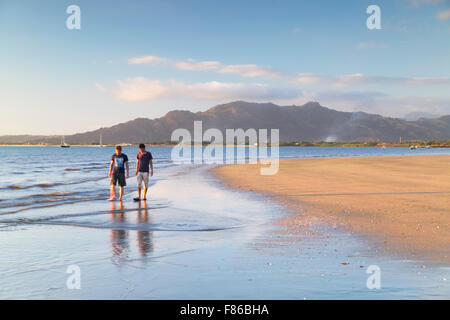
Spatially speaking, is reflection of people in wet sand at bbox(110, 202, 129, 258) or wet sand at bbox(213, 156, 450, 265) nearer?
reflection of people in wet sand at bbox(110, 202, 129, 258)

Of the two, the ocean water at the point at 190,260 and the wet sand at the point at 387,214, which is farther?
the wet sand at the point at 387,214

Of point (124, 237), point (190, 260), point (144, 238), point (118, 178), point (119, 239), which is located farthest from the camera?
point (118, 178)

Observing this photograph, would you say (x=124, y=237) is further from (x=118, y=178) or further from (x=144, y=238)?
(x=118, y=178)

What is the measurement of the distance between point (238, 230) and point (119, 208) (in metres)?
5.78

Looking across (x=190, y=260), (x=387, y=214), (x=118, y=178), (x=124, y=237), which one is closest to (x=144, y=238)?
(x=124, y=237)

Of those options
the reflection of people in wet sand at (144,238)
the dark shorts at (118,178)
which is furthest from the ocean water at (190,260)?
the dark shorts at (118,178)

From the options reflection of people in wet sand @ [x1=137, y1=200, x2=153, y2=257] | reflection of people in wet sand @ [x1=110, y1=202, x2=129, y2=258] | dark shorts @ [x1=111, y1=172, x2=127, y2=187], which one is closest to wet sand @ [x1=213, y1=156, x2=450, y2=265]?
reflection of people in wet sand @ [x1=137, y1=200, x2=153, y2=257]

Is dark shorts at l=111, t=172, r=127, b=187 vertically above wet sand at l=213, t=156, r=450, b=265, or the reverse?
dark shorts at l=111, t=172, r=127, b=187

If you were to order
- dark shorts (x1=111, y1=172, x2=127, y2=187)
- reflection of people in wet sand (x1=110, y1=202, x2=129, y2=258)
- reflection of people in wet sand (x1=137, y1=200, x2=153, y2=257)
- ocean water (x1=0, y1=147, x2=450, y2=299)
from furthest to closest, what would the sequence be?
1. dark shorts (x1=111, y1=172, x2=127, y2=187)
2. reflection of people in wet sand (x1=137, y1=200, x2=153, y2=257)
3. reflection of people in wet sand (x1=110, y1=202, x2=129, y2=258)
4. ocean water (x1=0, y1=147, x2=450, y2=299)

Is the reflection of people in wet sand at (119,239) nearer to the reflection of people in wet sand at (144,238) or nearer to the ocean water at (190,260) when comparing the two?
the ocean water at (190,260)

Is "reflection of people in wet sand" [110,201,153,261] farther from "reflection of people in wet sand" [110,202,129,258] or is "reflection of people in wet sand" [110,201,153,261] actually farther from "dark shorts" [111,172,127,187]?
"dark shorts" [111,172,127,187]
